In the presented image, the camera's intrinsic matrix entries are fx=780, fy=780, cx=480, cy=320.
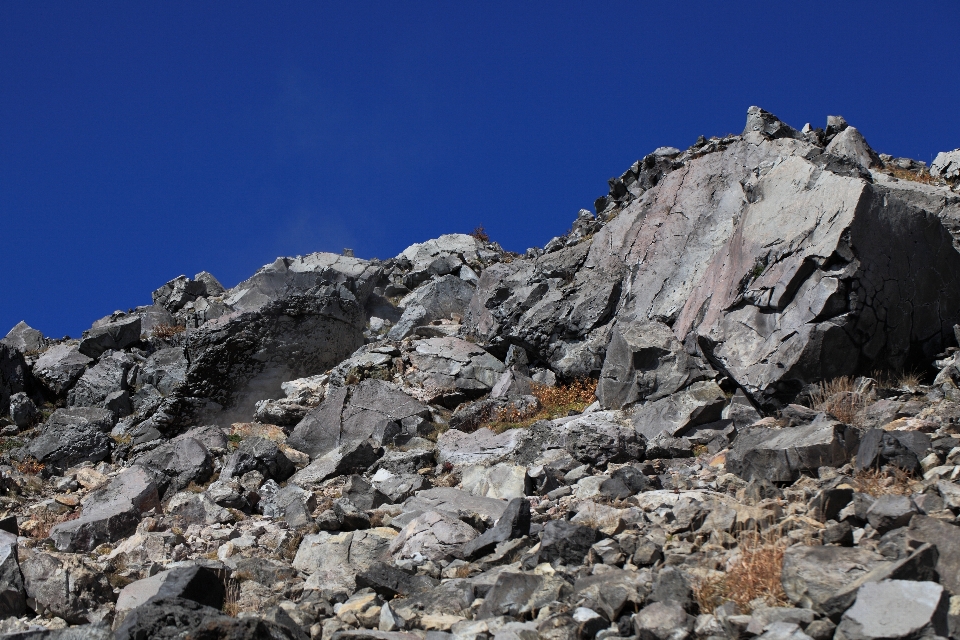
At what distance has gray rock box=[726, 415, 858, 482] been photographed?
7.39 metres

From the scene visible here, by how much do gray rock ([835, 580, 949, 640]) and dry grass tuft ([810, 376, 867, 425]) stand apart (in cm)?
513

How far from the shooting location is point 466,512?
878 cm

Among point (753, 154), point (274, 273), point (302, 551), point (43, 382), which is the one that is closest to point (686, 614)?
point (302, 551)

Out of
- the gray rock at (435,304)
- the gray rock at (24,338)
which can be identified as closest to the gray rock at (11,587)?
the gray rock at (435,304)

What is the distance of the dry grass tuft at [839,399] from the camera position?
9.42m

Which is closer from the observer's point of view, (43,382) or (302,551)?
(302,551)

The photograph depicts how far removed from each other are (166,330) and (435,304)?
938 centimetres

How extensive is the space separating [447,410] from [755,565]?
10458 millimetres

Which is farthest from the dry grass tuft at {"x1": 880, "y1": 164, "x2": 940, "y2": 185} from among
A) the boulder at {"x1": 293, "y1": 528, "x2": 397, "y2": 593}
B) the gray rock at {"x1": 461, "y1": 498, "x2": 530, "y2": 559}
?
the boulder at {"x1": 293, "y1": 528, "x2": 397, "y2": 593}

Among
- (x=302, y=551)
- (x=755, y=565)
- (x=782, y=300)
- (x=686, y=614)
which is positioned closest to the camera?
(x=686, y=614)

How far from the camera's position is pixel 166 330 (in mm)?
25422

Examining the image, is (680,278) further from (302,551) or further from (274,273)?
(274,273)

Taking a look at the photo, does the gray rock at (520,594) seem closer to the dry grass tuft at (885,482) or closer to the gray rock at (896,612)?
the gray rock at (896,612)

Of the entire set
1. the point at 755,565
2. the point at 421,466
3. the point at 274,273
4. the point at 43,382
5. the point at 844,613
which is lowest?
the point at 844,613
